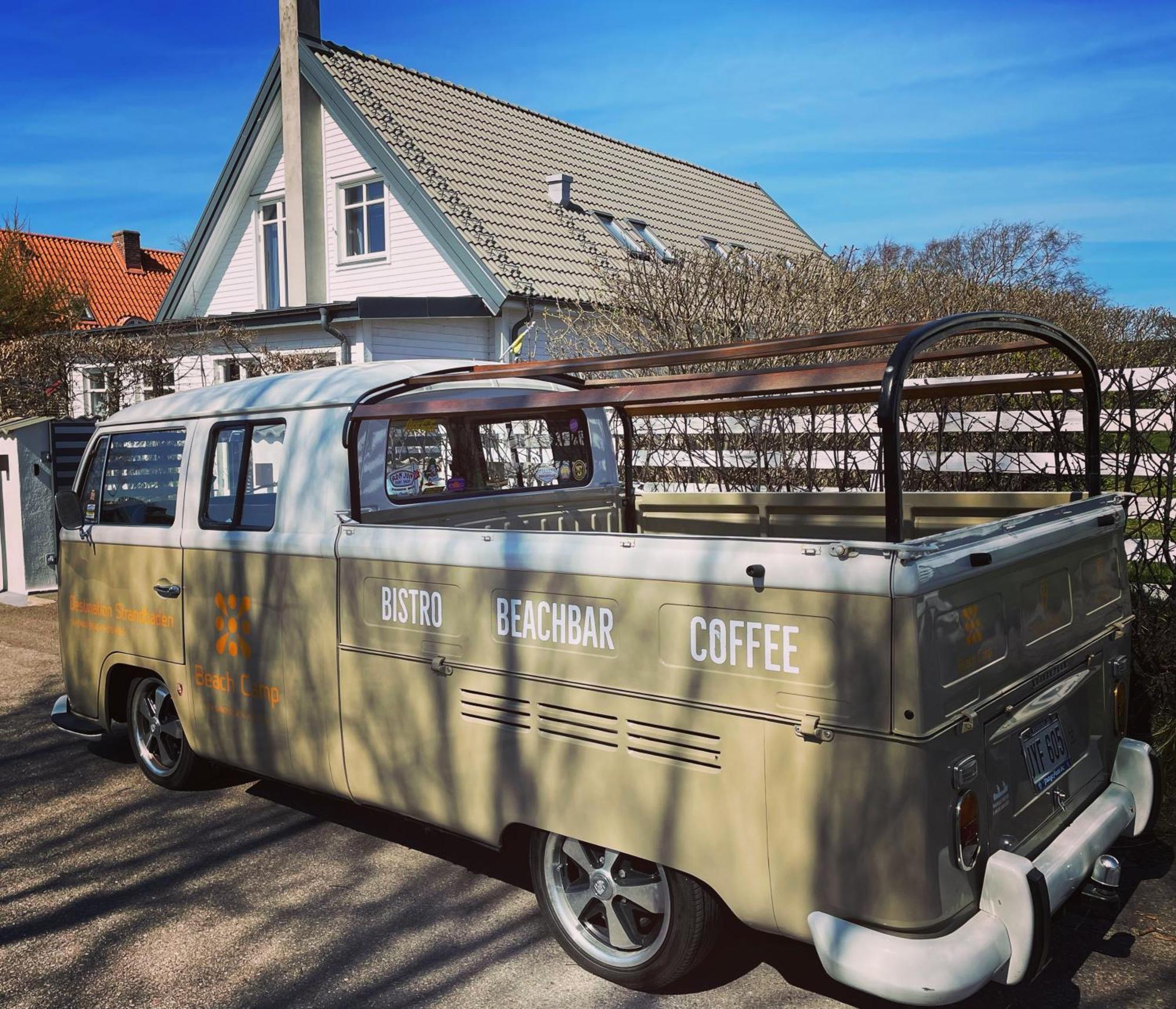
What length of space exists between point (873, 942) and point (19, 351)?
1447cm

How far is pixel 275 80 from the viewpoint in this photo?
1819cm

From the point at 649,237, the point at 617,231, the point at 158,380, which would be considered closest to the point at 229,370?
the point at 158,380

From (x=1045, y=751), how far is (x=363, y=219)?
53.7ft

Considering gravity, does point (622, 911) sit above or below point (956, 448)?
below

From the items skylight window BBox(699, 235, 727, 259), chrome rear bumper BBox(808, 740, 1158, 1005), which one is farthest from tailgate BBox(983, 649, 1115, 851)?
skylight window BBox(699, 235, 727, 259)

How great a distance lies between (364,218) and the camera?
17.7 meters

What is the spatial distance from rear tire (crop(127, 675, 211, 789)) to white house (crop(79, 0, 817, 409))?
8953 millimetres

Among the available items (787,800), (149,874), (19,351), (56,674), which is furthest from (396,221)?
(787,800)

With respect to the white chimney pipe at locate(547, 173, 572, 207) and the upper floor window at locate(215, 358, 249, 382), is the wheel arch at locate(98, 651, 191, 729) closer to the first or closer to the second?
the upper floor window at locate(215, 358, 249, 382)

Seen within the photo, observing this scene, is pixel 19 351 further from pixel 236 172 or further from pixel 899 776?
pixel 899 776

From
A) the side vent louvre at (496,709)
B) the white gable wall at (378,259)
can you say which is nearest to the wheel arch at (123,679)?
the side vent louvre at (496,709)

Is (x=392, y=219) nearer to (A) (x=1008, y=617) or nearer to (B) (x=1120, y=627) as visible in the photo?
(B) (x=1120, y=627)

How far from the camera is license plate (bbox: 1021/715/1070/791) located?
10.4ft

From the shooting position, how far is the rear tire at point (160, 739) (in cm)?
520
